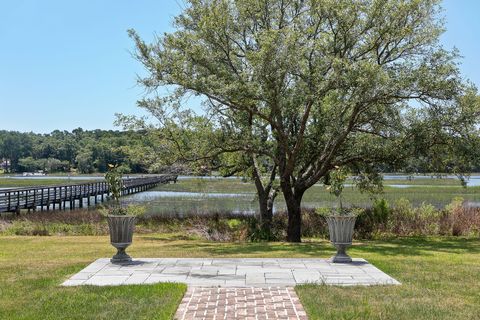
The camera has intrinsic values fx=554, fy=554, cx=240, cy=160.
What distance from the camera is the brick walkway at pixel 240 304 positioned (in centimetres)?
634

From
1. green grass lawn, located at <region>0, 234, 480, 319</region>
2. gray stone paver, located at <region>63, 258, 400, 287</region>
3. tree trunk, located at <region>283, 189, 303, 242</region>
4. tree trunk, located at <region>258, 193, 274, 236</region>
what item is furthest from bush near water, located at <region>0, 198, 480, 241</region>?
gray stone paver, located at <region>63, 258, 400, 287</region>

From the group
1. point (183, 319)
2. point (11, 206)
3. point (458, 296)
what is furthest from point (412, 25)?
point (11, 206)

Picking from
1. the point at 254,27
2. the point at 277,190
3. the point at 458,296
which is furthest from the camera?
the point at 277,190

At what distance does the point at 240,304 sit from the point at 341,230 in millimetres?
4087

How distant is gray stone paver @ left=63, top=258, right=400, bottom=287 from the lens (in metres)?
8.49

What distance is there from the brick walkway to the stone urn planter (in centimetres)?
278

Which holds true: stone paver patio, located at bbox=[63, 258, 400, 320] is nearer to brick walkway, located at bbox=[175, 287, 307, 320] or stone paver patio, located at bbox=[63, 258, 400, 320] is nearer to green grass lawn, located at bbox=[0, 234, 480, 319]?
brick walkway, located at bbox=[175, 287, 307, 320]

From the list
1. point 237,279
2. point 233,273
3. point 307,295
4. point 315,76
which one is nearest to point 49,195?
point 315,76

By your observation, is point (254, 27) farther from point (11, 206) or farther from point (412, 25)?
→ point (11, 206)

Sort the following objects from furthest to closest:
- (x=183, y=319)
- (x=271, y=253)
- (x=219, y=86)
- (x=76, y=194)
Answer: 1. (x=76, y=194)
2. (x=219, y=86)
3. (x=271, y=253)
4. (x=183, y=319)

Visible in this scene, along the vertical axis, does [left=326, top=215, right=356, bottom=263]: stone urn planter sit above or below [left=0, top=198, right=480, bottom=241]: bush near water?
above

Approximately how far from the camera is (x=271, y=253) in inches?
512

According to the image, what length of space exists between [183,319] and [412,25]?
540 inches

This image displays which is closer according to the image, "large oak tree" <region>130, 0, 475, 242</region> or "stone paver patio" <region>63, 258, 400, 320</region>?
"stone paver patio" <region>63, 258, 400, 320</region>
